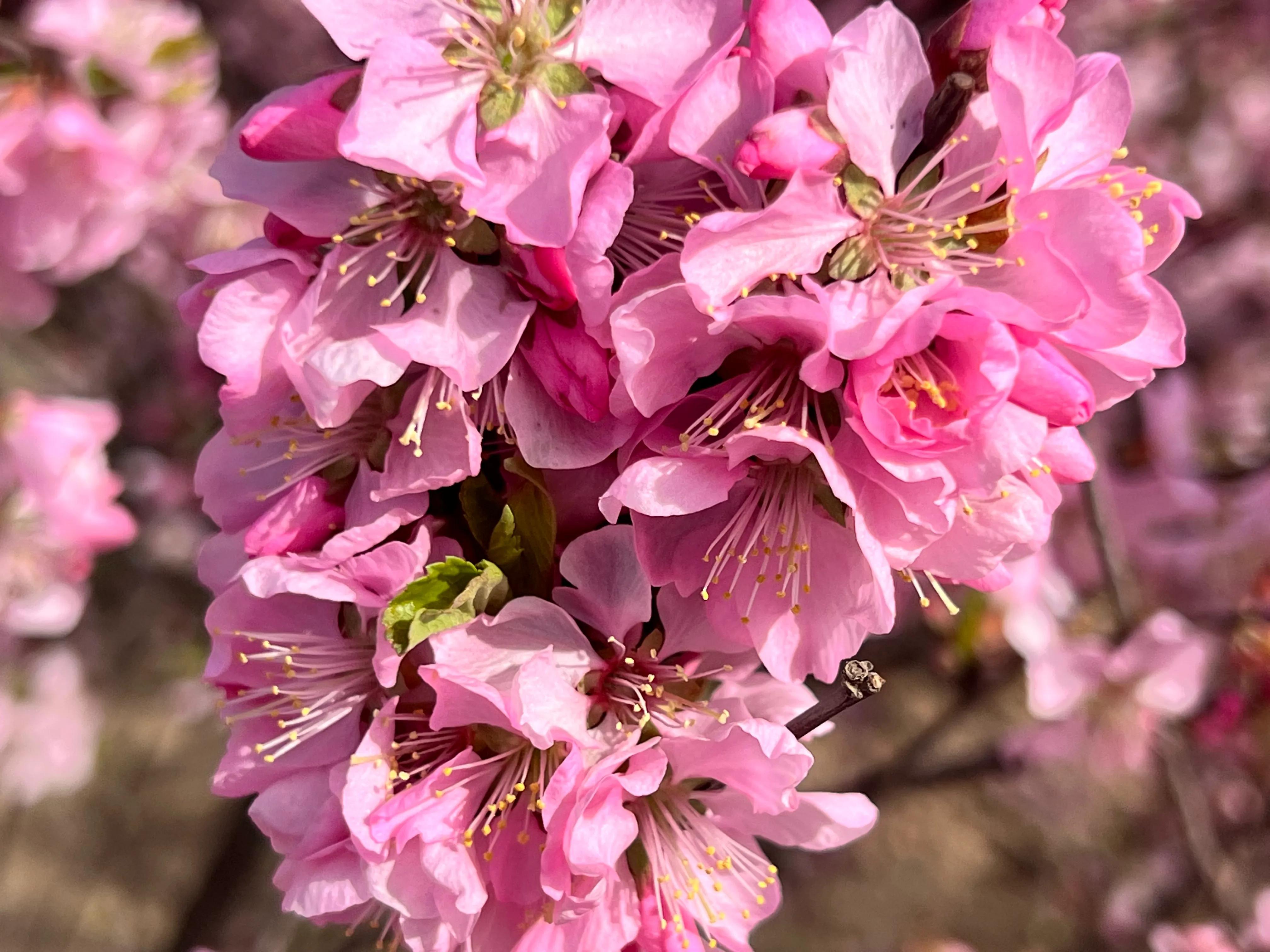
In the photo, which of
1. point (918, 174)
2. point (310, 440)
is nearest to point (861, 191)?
point (918, 174)

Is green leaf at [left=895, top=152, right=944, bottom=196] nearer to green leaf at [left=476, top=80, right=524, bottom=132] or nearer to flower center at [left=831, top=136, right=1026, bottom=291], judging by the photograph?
flower center at [left=831, top=136, right=1026, bottom=291]

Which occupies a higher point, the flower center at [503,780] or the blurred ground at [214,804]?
Result: the flower center at [503,780]

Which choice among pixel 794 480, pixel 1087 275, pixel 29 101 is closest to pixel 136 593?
pixel 29 101

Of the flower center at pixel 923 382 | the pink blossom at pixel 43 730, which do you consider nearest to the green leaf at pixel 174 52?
the flower center at pixel 923 382

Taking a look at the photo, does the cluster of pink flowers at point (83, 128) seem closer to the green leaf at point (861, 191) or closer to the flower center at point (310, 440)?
the flower center at point (310, 440)

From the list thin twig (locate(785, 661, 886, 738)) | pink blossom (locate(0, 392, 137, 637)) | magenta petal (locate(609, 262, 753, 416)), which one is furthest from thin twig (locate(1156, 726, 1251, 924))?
pink blossom (locate(0, 392, 137, 637))

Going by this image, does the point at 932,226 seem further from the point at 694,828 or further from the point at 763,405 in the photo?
the point at 694,828
